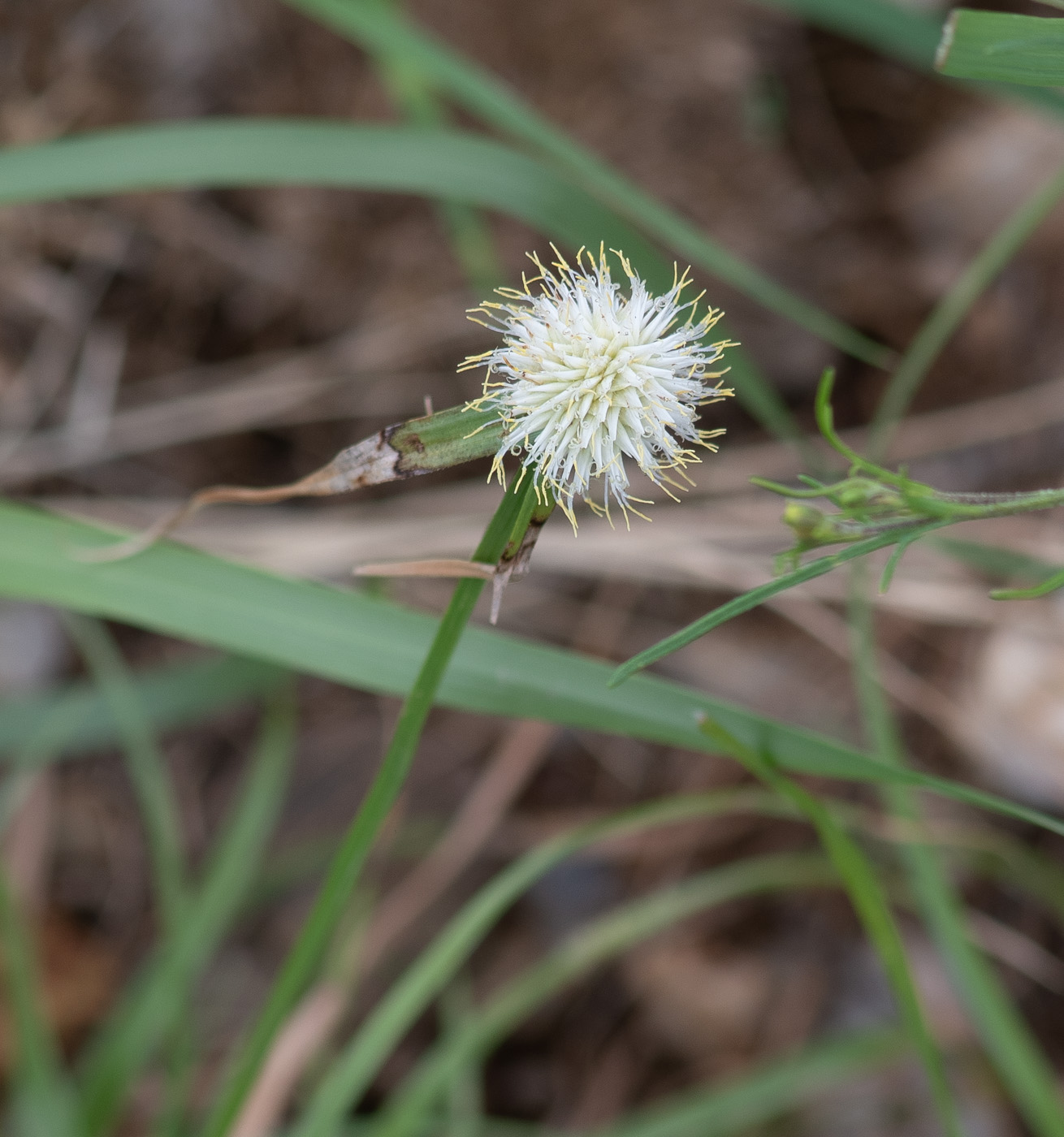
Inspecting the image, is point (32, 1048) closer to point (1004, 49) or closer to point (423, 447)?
point (423, 447)

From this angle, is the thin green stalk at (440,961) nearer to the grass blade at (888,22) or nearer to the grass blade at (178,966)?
the grass blade at (178,966)

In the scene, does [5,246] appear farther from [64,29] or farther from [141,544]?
[141,544]

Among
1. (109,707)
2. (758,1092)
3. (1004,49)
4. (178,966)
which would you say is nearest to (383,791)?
(1004,49)

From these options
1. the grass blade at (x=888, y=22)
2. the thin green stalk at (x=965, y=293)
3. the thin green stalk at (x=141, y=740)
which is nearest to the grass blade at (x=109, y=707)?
the thin green stalk at (x=141, y=740)

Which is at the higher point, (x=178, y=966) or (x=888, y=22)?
(x=888, y=22)

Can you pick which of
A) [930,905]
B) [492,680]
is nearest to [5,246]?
[492,680]

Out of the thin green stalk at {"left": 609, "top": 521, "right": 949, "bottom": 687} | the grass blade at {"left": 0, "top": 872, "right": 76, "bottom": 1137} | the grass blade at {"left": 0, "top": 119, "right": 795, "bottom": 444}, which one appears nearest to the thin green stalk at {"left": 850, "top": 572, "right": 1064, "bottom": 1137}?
the grass blade at {"left": 0, "top": 119, "right": 795, "bottom": 444}

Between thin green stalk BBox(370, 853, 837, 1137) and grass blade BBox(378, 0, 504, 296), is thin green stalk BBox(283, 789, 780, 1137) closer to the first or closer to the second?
thin green stalk BBox(370, 853, 837, 1137)
